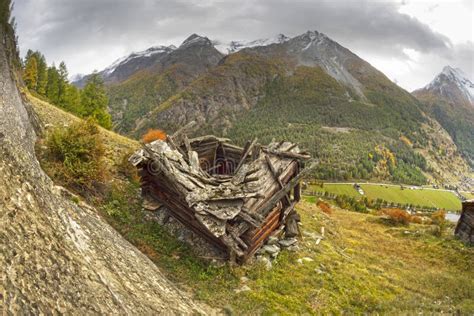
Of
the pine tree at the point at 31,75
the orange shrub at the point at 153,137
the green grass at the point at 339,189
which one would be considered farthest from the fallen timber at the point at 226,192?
the green grass at the point at 339,189

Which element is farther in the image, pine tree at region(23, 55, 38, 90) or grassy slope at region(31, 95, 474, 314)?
pine tree at region(23, 55, 38, 90)

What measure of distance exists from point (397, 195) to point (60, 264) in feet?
648

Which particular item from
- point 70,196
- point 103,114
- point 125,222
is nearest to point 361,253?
point 125,222

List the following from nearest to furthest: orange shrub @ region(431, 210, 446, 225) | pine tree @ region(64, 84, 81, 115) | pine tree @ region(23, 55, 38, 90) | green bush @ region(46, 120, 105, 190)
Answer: green bush @ region(46, 120, 105, 190) < orange shrub @ region(431, 210, 446, 225) < pine tree @ region(23, 55, 38, 90) < pine tree @ region(64, 84, 81, 115)

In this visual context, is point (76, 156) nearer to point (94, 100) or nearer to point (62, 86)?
point (94, 100)

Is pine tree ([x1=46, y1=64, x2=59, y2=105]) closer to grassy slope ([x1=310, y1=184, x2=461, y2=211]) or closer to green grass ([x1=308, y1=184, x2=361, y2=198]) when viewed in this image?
green grass ([x1=308, y1=184, x2=361, y2=198])

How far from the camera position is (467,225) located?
27766mm

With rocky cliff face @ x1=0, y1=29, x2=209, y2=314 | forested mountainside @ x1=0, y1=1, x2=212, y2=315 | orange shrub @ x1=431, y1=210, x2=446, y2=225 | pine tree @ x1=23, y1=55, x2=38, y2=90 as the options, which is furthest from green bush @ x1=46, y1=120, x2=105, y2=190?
pine tree @ x1=23, y1=55, x2=38, y2=90

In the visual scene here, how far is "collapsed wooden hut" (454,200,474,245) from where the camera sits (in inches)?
1063

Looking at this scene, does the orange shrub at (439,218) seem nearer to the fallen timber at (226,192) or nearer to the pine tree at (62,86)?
the fallen timber at (226,192)

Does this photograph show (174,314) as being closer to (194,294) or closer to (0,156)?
(194,294)

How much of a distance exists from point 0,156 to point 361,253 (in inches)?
799

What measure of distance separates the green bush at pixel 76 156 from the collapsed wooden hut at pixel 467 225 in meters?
30.5

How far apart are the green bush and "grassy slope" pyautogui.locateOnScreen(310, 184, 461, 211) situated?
144m
